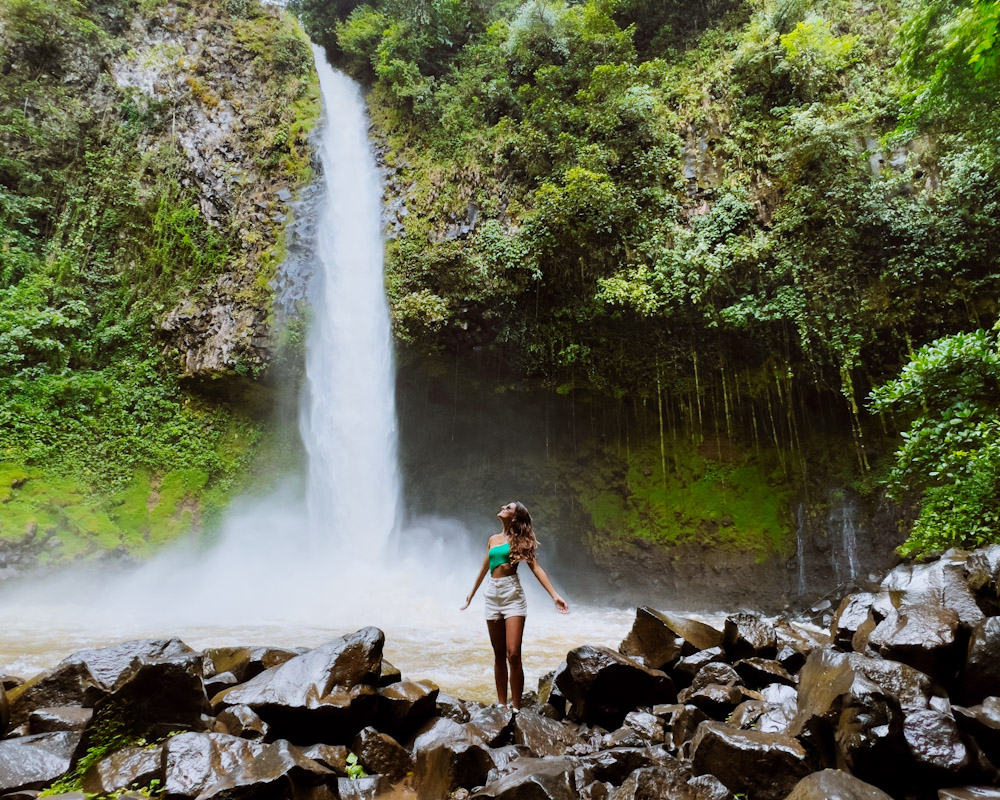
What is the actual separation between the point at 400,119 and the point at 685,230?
27.4 ft

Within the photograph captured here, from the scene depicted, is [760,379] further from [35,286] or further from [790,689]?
[35,286]

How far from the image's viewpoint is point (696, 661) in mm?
4105

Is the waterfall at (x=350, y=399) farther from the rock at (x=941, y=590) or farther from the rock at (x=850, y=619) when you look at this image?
the rock at (x=941, y=590)

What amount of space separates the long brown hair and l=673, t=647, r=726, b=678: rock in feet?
4.75

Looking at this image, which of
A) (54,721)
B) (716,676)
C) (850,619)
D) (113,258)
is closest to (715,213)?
(850,619)

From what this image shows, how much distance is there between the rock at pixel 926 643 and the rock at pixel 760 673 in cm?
83

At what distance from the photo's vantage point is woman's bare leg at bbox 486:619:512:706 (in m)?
3.84

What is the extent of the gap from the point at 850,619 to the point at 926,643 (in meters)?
1.42

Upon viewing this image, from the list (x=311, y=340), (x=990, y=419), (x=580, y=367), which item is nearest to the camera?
(x=990, y=419)

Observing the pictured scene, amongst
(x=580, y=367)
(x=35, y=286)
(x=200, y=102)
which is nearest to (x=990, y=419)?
(x=580, y=367)

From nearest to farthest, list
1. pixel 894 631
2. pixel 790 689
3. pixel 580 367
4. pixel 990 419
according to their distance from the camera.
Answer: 1. pixel 894 631
2. pixel 790 689
3. pixel 990 419
4. pixel 580 367

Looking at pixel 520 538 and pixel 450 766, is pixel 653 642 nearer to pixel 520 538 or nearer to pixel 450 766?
pixel 520 538

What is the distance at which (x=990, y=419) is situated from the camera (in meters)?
4.93

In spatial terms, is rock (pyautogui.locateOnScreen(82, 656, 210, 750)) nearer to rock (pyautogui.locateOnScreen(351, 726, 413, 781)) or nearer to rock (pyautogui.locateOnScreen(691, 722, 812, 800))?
rock (pyautogui.locateOnScreen(351, 726, 413, 781))
